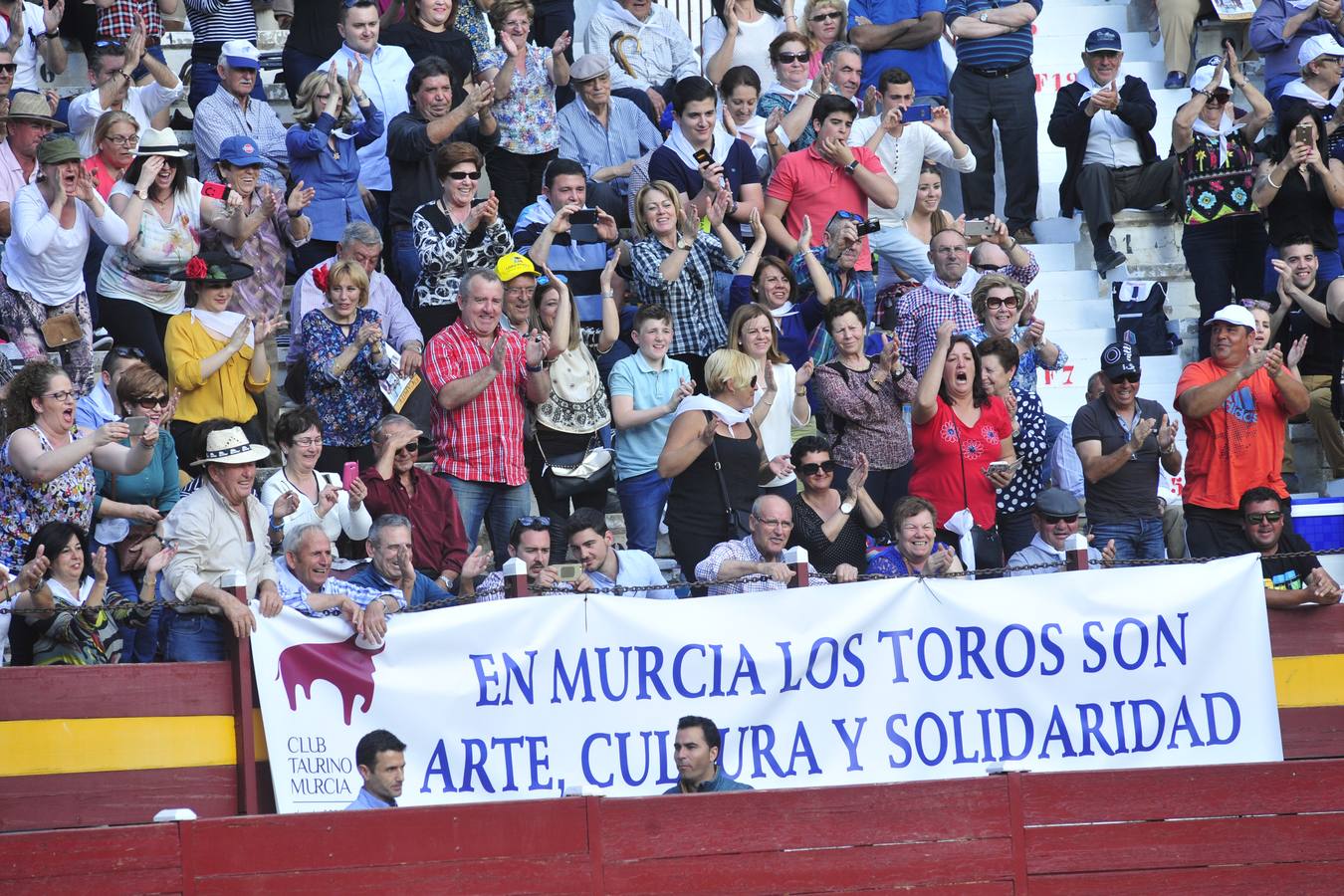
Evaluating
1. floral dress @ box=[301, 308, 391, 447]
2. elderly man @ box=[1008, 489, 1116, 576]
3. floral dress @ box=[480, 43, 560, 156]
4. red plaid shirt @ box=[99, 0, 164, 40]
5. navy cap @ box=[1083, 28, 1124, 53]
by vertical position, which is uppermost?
red plaid shirt @ box=[99, 0, 164, 40]

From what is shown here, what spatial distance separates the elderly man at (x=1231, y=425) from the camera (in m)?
10.3

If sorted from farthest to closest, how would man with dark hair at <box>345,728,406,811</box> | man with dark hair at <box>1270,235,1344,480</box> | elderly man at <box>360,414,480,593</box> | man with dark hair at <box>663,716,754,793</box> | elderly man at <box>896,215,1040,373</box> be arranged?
1. man with dark hair at <box>1270,235,1344,480</box>
2. elderly man at <box>896,215,1040,373</box>
3. elderly man at <box>360,414,480,593</box>
4. man with dark hair at <box>663,716,754,793</box>
5. man with dark hair at <box>345,728,406,811</box>

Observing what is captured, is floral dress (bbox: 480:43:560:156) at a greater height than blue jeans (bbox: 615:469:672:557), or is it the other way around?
floral dress (bbox: 480:43:560:156)

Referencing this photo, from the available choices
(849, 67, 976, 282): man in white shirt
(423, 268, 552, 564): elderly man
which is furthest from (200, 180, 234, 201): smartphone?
(849, 67, 976, 282): man in white shirt

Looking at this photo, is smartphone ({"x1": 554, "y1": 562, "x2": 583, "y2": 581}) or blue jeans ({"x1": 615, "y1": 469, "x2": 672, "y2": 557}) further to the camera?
blue jeans ({"x1": 615, "y1": 469, "x2": 672, "y2": 557})

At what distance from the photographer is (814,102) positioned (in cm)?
1243

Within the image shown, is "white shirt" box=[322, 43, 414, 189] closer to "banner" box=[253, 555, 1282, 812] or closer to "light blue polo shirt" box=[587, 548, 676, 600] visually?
"light blue polo shirt" box=[587, 548, 676, 600]

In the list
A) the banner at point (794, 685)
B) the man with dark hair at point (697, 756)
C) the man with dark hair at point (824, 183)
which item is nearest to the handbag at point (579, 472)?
the banner at point (794, 685)

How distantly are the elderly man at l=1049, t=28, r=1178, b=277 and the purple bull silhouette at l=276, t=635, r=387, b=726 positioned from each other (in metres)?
6.22

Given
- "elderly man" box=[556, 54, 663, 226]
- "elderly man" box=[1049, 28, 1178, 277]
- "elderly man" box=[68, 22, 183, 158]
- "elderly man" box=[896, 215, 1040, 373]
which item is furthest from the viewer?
"elderly man" box=[1049, 28, 1178, 277]

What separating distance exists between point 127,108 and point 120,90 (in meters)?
0.32

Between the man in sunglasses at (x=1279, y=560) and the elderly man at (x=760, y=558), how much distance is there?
2.01 metres

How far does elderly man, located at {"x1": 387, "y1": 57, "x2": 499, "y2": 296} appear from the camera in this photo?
1158 cm

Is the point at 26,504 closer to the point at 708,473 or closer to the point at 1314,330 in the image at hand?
the point at 708,473
